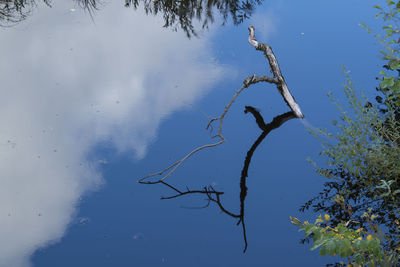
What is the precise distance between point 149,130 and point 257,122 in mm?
1161

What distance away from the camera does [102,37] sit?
20.9 feet

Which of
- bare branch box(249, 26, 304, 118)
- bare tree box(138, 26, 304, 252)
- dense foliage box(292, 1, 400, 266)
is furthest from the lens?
bare branch box(249, 26, 304, 118)

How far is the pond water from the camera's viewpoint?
3.89m

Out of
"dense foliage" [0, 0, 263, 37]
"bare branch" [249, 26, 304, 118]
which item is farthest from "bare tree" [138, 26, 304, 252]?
"dense foliage" [0, 0, 263, 37]

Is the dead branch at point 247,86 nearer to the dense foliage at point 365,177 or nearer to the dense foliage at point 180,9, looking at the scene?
the dense foliage at point 180,9

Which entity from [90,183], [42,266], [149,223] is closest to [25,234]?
[42,266]

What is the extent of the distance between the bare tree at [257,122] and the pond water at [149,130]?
0.05 meters

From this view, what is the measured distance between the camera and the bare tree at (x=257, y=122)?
4215 mm

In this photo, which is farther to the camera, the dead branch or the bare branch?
the bare branch

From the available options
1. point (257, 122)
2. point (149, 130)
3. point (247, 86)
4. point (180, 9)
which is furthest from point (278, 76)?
point (180, 9)

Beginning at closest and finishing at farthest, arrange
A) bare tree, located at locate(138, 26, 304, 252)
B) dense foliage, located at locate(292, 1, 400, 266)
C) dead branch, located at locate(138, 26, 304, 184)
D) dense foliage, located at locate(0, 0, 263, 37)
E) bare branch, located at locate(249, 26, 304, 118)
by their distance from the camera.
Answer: dense foliage, located at locate(292, 1, 400, 266) < bare tree, located at locate(138, 26, 304, 252) < dead branch, located at locate(138, 26, 304, 184) < bare branch, located at locate(249, 26, 304, 118) < dense foliage, located at locate(0, 0, 263, 37)

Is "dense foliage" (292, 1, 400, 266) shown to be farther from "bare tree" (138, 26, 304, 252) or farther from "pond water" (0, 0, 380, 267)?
"bare tree" (138, 26, 304, 252)

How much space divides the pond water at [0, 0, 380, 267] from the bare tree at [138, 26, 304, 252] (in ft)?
0.17

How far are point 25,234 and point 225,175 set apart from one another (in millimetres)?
1835
